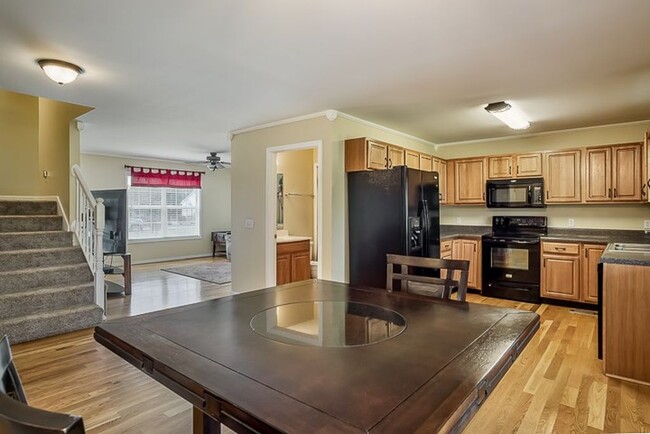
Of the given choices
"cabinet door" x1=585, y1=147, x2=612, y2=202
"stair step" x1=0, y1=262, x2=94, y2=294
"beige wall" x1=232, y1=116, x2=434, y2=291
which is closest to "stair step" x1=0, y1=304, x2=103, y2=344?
"stair step" x1=0, y1=262, x2=94, y2=294

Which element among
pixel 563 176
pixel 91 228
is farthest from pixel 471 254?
pixel 91 228

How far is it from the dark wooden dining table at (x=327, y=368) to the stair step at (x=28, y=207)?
4.44 m

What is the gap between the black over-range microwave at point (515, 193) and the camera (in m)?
4.90

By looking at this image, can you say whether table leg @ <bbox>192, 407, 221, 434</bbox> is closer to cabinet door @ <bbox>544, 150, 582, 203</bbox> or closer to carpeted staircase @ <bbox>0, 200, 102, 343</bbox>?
carpeted staircase @ <bbox>0, 200, 102, 343</bbox>

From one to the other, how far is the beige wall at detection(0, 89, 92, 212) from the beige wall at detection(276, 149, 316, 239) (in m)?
2.87

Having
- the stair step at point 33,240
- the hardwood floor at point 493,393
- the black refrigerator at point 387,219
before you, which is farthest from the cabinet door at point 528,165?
the stair step at point 33,240

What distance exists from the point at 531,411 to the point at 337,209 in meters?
2.52

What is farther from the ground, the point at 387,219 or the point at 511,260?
the point at 387,219

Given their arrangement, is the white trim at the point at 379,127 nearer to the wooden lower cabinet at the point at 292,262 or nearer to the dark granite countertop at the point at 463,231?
the dark granite countertop at the point at 463,231

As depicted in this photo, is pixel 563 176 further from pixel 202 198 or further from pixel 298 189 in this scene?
pixel 202 198

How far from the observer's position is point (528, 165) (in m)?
4.99

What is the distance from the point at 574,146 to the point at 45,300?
21.4 ft

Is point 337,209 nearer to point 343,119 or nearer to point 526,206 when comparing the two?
point 343,119

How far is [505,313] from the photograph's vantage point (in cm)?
158
